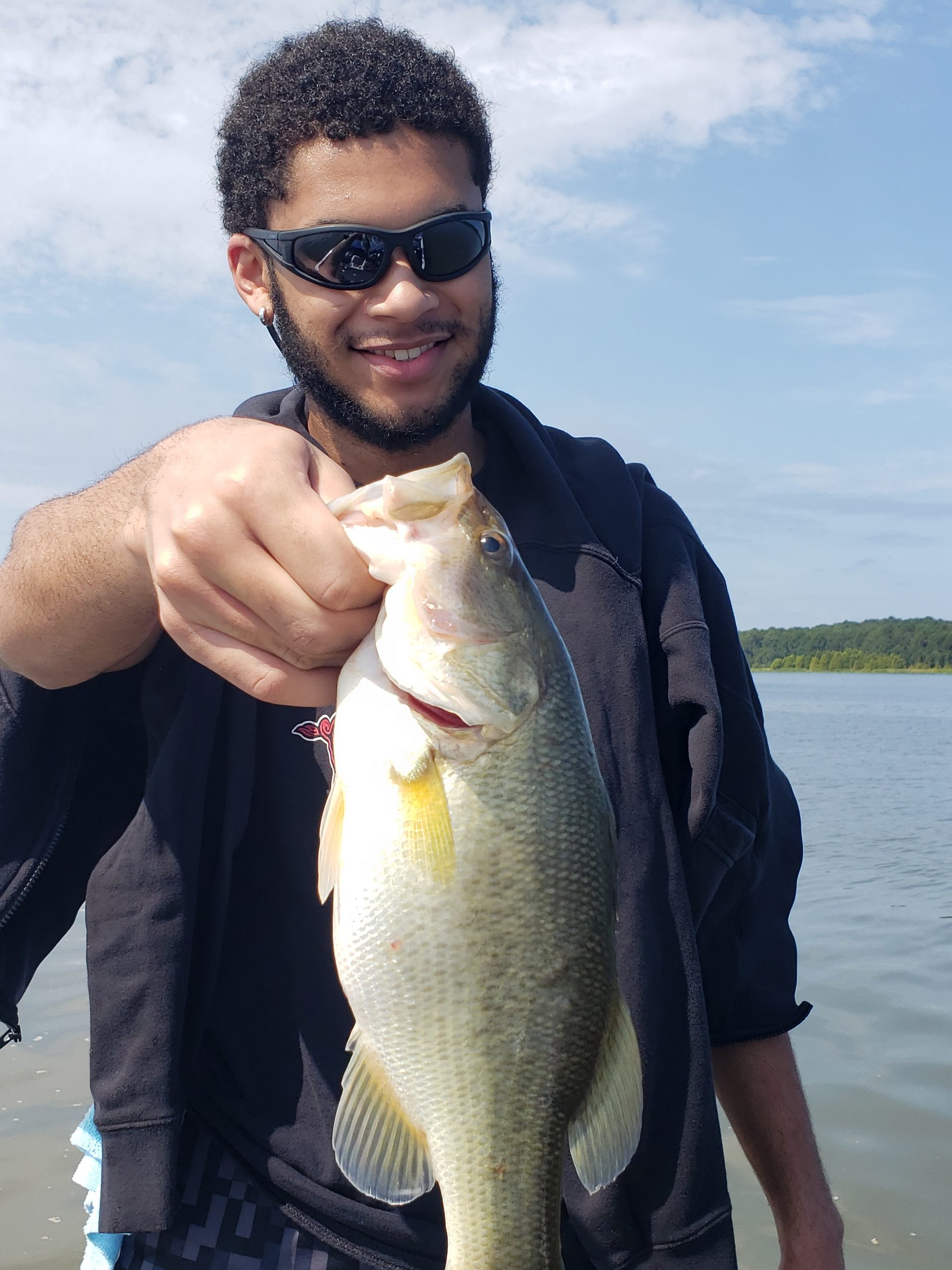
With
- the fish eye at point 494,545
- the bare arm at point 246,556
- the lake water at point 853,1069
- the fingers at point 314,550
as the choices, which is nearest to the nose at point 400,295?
the bare arm at point 246,556

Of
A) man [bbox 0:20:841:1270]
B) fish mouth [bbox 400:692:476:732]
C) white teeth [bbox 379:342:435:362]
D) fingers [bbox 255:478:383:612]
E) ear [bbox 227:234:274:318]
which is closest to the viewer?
fingers [bbox 255:478:383:612]

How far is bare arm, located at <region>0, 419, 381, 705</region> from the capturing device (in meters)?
1.52

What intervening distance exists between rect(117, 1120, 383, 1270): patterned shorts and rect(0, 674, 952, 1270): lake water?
2418 mm

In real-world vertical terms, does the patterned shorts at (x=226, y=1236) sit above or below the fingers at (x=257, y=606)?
below

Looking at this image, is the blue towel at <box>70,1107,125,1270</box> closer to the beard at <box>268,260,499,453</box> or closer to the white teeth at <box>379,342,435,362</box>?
the beard at <box>268,260,499,453</box>

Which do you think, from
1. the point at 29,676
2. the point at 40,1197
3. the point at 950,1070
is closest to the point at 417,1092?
the point at 29,676

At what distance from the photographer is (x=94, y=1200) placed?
2271 millimetres

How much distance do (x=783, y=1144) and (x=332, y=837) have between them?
173 centimetres

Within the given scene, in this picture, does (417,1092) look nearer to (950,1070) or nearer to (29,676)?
(29,676)

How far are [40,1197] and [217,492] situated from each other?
14.1 feet

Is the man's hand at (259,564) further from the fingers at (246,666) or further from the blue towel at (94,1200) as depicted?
the blue towel at (94,1200)

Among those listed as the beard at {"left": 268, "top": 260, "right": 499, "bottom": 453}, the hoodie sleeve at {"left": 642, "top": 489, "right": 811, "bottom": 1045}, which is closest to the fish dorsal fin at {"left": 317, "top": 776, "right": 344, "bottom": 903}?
the hoodie sleeve at {"left": 642, "top": 489, "right": 811, "bottom": 1045}

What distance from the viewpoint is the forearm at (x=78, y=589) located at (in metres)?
1.92

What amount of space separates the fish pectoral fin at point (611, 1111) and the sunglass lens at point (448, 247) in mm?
1738
